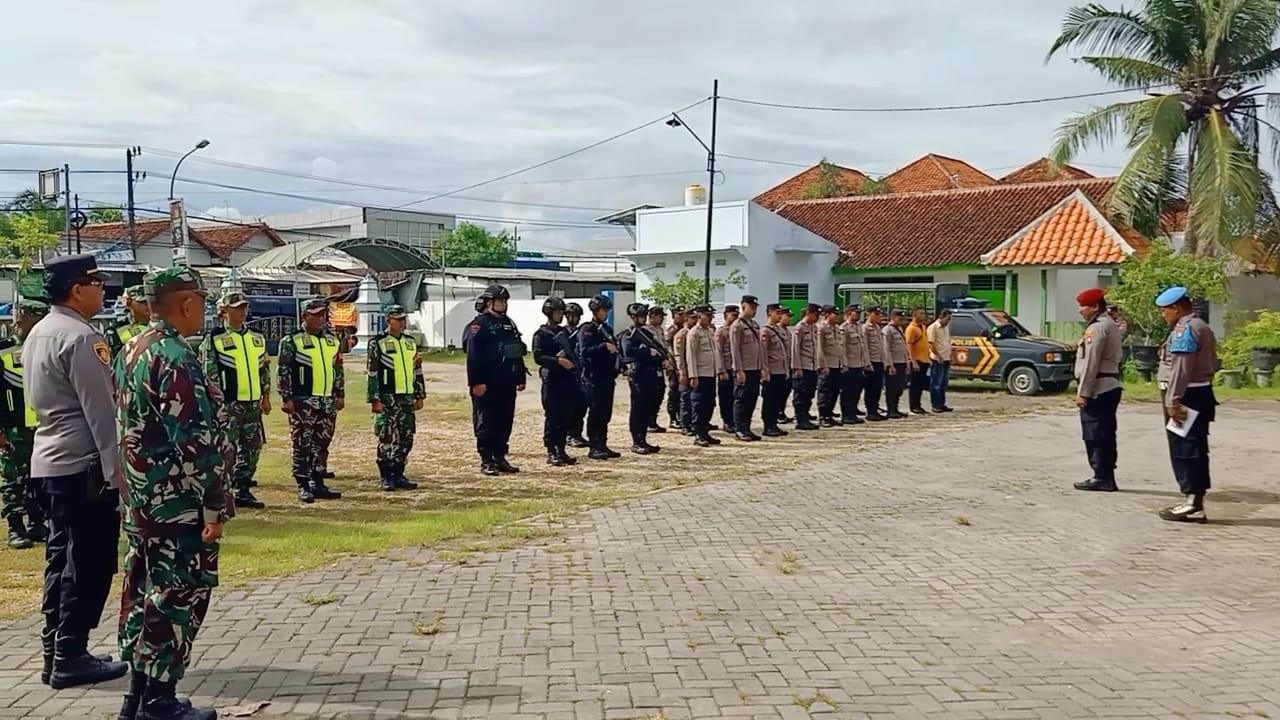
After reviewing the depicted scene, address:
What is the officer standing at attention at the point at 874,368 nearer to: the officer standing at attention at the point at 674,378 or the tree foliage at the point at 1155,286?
the officer standing at attention at the point at 674,378

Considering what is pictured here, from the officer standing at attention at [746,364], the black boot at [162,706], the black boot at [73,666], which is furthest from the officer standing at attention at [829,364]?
the black boot at [162,706]

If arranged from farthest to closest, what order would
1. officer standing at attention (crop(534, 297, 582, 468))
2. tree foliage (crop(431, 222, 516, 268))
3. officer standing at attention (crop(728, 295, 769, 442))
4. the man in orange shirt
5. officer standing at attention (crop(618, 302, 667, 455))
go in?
tree foliage (crop(431, 222, 516, 268))
the man in orange shirt
officer standing at attention (crop(728, 295, 769, 442))
officer standing at attention (crop(618, 302, 667, 455))
officer standing at attention (crop(534, 297, 582, 468))

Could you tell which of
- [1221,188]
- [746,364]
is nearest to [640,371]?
[746,364]

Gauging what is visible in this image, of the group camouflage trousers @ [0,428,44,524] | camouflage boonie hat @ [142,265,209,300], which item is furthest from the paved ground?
camouflage trousers @ [0,428,44,524]

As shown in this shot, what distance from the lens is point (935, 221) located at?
107 ft

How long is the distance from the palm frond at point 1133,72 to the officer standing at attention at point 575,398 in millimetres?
16576

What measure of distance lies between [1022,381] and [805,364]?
22.1 ft

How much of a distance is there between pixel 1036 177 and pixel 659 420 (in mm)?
31508

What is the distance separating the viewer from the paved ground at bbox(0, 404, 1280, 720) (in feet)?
15.4

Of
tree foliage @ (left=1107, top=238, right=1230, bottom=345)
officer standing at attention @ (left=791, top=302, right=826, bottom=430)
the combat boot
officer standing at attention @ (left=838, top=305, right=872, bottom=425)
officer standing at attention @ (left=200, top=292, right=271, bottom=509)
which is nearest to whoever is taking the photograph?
the combat boot

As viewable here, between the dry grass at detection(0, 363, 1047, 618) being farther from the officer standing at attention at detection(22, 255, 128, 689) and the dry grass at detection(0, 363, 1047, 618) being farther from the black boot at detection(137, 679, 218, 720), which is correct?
the black boot at detection(137, 679, 218, 720)

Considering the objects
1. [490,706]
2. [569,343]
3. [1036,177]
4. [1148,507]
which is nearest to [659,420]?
[569,343]

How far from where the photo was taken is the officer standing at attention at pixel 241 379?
29.5 ft

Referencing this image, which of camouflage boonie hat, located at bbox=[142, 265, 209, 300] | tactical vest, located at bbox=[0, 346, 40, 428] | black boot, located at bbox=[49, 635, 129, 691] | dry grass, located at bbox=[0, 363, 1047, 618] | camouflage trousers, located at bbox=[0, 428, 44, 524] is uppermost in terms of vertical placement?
camouflage boonie hat, located at bbox=[142, 265, 209, 300]
